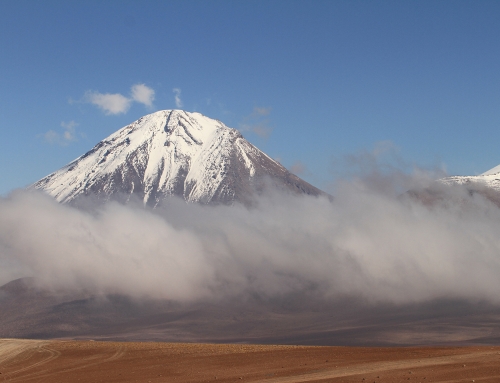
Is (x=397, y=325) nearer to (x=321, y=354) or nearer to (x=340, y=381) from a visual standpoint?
(x=321, y=354)

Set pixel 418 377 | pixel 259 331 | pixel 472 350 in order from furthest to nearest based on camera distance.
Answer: pixel 259 331 → pixel 472 350 → pixel 418 377

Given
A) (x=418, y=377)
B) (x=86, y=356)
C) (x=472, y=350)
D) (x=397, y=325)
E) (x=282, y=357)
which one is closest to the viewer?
(x=418, y=377)

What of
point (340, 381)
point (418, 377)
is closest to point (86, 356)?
point (340, 381)

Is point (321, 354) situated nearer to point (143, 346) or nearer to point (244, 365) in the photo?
point (244, 365)

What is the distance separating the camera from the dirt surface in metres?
49.1

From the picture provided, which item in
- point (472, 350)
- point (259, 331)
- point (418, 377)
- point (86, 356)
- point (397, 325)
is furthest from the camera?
point (259, 331)

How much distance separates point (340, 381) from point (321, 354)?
14243 millimetres

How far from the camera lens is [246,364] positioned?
5928cm

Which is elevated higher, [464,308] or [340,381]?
[464,308]

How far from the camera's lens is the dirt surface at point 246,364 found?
49094mm

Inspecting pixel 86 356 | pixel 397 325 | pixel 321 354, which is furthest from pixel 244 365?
pixel 397 325

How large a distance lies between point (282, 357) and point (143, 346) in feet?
70.3

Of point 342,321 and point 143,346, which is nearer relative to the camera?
point 143,346

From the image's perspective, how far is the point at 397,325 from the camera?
16962cm
